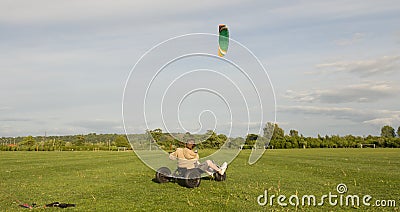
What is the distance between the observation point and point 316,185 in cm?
1362

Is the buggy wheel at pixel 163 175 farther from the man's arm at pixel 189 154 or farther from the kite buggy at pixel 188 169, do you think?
the man's arm at pixel 189 154

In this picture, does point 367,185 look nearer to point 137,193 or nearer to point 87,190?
point 137,193

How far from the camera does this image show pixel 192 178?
43.9 ft

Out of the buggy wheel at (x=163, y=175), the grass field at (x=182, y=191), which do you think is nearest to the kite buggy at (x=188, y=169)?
the buggy wheel at (x=163, y=175)

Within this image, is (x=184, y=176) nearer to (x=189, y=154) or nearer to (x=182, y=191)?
(x=189, y=154)

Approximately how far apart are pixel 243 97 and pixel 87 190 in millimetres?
6037

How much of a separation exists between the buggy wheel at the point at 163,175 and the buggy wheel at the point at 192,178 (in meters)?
1.12

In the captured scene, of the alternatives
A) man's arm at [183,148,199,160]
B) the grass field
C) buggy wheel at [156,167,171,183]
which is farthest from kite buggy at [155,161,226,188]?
man's arm at [183,148,199,160]

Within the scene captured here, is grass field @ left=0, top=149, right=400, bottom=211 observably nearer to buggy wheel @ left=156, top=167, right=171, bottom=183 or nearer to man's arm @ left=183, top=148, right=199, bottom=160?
buggy wheel @ left=156, top=167, right=171, bottom=183

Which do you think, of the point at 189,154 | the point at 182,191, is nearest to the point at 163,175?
the point at 189,154

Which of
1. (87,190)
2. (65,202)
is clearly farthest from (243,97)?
(65,202)

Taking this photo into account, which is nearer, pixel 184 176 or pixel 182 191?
pixel 182 191

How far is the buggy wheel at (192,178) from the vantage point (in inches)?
526

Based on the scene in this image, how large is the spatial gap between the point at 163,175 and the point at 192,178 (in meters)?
1.50
